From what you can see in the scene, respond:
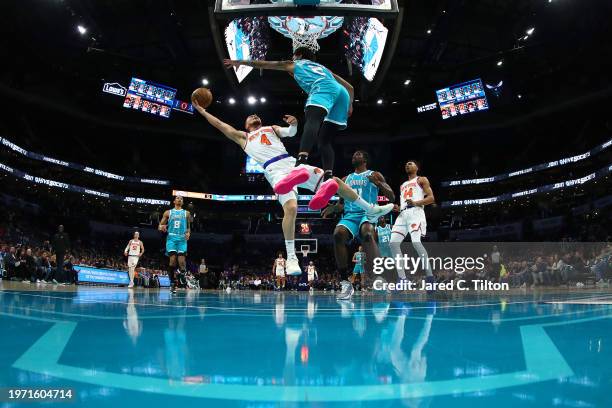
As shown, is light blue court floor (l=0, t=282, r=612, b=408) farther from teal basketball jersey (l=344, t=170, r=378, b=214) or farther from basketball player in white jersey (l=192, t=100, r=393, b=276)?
teal basketball jersey (l=344, t=170, r=378, b=214)

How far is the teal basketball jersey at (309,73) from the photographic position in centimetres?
428

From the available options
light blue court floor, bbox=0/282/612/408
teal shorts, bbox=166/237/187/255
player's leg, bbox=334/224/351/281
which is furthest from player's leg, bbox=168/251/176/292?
light blue court floor, bbox=0/282/612/408

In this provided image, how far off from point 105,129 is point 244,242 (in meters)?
12.8

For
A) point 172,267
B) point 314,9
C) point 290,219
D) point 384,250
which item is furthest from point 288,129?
point 384,250

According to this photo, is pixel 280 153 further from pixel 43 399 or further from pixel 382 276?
pixel 382 276

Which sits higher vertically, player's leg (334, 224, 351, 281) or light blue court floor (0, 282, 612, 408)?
player's leg (334, 224, 351, 281)

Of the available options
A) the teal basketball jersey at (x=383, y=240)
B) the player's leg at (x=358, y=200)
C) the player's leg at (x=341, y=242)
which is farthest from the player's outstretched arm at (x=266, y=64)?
the teal basketball jersey at (x=383, y=240)

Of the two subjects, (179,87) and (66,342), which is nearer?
(66,342)

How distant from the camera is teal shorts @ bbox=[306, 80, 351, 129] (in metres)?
4.13

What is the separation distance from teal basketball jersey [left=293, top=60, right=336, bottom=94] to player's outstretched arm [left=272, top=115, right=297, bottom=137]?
1.31 ft

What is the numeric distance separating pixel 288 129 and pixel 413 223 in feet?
12.6

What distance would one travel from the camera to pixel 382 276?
11.0 metres

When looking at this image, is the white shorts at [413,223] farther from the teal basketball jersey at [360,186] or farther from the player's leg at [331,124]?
the player's leg at [331,124]

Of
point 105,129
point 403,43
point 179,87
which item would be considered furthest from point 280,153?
point 105,129
